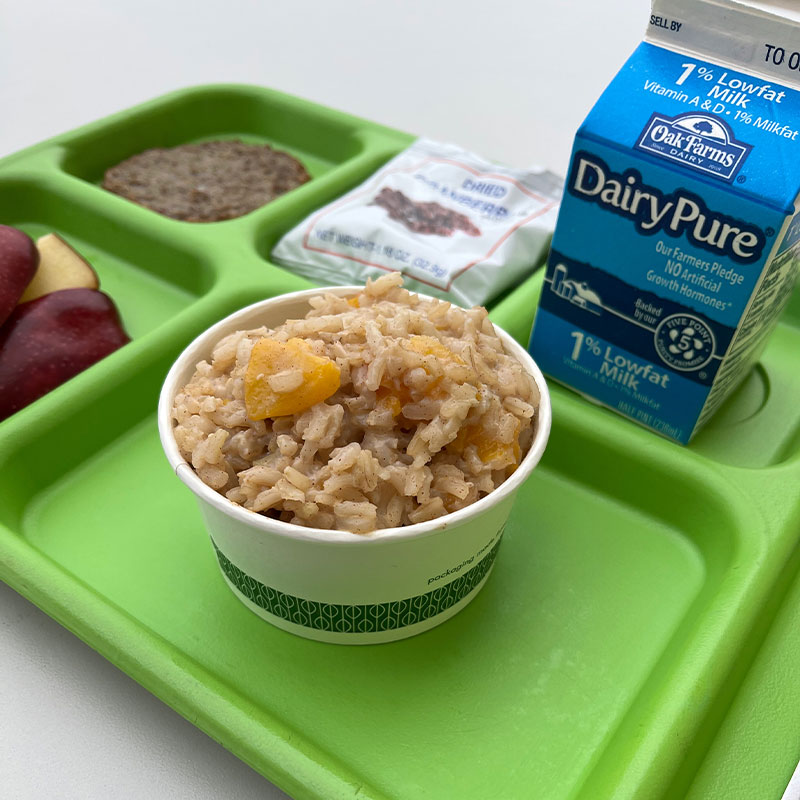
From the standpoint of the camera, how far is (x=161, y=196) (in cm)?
187

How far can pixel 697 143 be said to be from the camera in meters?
1.06

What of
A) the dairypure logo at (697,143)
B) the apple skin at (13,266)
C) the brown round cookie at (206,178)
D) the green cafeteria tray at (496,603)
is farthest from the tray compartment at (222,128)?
the dairypure logo at (697,143)

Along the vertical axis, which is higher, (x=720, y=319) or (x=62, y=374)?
(x=720, y=319)

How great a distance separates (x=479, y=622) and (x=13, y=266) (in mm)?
1048

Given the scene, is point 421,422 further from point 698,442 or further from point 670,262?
point 698,442

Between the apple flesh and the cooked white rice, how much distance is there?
703 mm

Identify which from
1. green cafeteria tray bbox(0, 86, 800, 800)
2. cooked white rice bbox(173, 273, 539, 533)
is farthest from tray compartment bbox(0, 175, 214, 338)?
cooked white rice bbox(173, 273, 539, 533)

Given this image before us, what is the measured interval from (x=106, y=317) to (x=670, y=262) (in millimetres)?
1011

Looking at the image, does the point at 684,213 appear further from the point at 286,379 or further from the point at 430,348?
the point at 286,379

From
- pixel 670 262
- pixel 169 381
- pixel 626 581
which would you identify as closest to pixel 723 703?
pixel 626 581

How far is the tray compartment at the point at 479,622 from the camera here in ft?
3.10

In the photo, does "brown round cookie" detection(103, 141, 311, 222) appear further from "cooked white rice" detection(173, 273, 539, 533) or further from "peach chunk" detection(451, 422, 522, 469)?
"peach chunk" detection(451, 422, 522, 469)

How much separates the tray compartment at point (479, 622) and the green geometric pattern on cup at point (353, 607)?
0.15 ft

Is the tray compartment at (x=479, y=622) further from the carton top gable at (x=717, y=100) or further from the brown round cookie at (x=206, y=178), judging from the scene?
the brown round cookie at (x=206, y=178)
